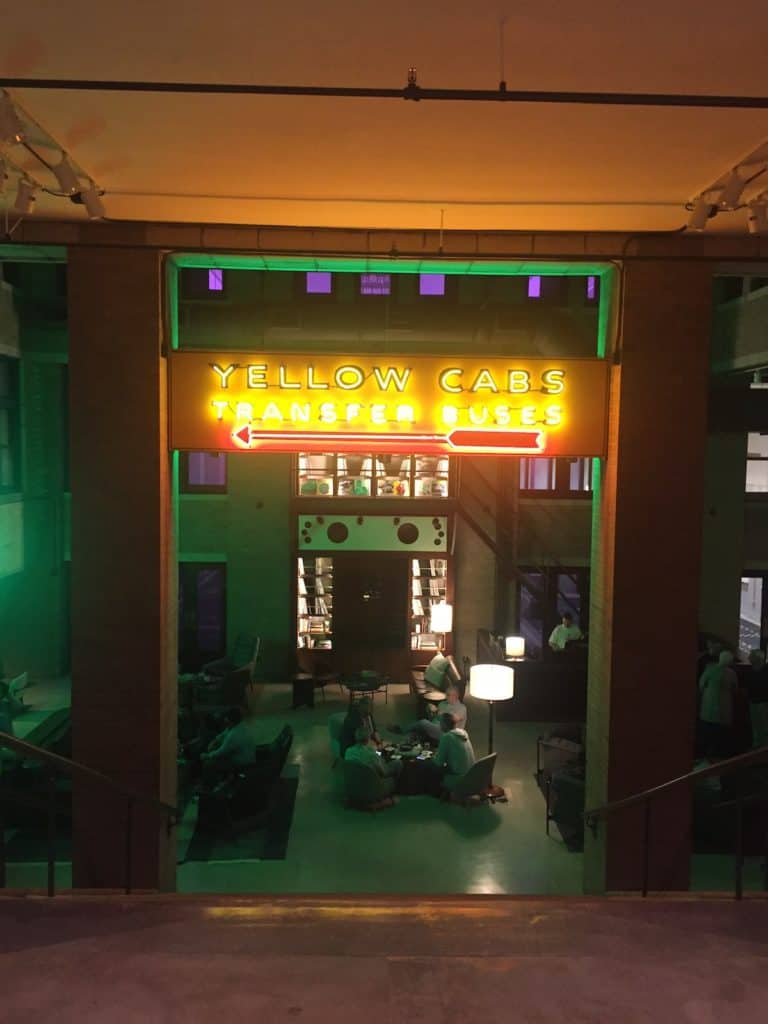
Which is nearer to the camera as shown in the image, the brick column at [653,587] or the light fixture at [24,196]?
the light fixture at [24,196]

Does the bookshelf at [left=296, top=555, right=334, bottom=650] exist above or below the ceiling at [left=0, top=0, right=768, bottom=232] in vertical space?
below

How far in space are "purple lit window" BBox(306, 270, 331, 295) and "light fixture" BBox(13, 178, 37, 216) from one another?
33.6 ft

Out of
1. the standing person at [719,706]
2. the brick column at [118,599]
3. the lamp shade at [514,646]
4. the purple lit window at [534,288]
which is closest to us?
the brick column at [118,599]

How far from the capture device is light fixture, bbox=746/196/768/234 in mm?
5277

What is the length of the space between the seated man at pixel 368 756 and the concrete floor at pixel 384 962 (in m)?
4.36

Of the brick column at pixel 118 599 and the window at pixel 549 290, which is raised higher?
the window at pixel 549 290

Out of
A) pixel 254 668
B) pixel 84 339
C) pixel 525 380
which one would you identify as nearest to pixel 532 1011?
pixel 525 380

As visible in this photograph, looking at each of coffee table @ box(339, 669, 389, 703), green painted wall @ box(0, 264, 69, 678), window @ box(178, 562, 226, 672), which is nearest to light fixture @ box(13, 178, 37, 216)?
coffee table @ box(339, 669, 389, 703)

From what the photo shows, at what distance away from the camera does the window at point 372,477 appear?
15625 millimetres

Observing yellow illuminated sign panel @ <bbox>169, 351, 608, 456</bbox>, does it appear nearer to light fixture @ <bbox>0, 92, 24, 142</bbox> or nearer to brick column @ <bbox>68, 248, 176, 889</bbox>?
brick column @ <bbox>68, 248, 176, 889</bbox>

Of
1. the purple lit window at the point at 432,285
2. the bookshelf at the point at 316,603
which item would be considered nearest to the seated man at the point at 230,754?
the bookshelf at the point at 316,603

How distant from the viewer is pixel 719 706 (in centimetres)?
1115

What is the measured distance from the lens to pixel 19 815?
936 cm

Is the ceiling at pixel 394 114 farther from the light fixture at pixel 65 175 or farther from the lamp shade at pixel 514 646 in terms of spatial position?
the lamp shade at pixel 514 646
